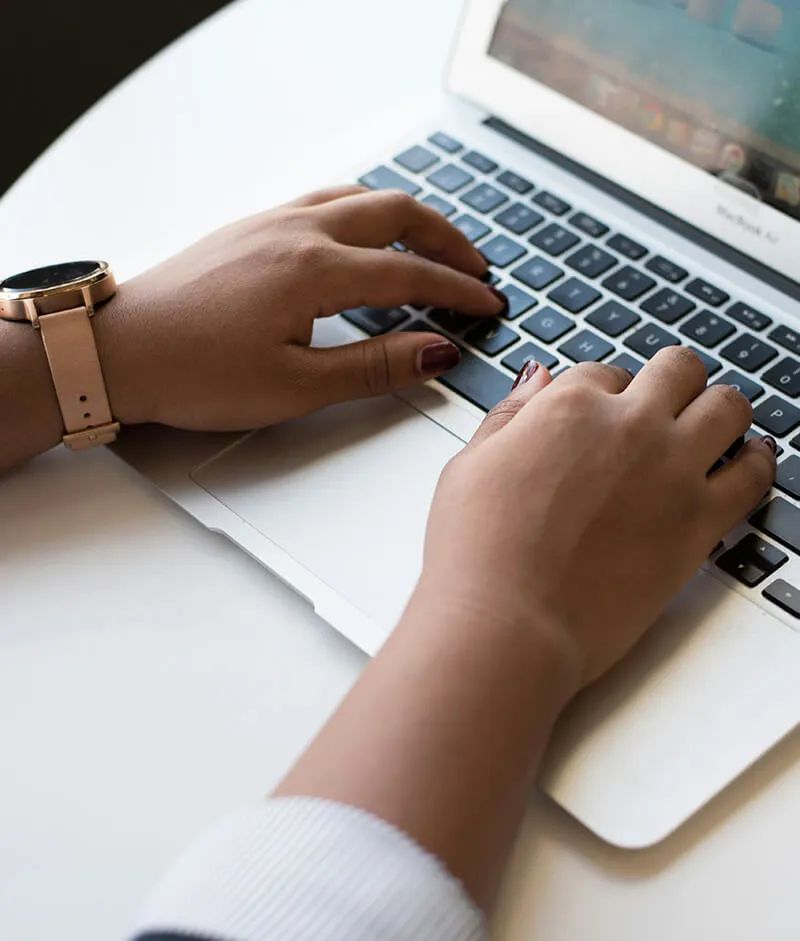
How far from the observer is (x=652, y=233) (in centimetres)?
86

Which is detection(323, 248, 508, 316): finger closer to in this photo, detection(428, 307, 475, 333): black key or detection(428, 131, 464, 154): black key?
detection(428, 307, 475, 333): black key

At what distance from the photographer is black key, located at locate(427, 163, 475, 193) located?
880mm

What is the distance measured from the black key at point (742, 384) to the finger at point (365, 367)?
173mm

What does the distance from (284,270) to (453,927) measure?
422 mm

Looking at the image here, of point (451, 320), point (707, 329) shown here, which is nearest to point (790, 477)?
point (707, 329)

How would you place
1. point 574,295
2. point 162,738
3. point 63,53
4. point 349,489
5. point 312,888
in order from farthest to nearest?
point 63,53 → point 574,295 → point 349,489 → point 162,738 → point 312,888

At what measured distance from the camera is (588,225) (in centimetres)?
84

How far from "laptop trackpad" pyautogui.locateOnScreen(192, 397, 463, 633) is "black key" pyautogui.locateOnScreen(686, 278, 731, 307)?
210mm

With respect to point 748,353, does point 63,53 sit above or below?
below

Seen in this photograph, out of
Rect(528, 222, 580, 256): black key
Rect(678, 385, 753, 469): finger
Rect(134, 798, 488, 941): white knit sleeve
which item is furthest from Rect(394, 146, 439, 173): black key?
Rect(134, 798, 488, 941): white knit sleeve

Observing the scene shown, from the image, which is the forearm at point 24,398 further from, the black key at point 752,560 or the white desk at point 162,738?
the black key at point 752,560

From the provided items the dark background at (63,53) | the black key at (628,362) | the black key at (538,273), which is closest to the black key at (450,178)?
the black key at (538,273)

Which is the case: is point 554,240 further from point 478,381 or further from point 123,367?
point 123,367

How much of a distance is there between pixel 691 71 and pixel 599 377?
275mm
